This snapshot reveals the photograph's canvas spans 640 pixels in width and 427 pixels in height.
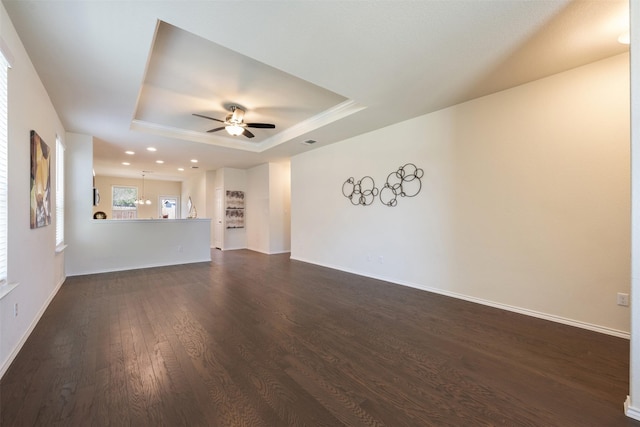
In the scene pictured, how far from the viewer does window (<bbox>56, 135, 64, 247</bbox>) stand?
407 centimetres

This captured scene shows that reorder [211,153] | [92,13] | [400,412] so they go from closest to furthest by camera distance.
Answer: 1. [400,412]
2. [92,13]
3. [211,153]

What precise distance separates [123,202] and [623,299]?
46.2 feet

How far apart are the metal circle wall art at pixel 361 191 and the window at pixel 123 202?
10273mm

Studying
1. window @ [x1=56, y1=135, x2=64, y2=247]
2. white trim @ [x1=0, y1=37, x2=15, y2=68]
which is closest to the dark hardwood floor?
window @ [x1=56, y1=135, x2=64, y2=247]

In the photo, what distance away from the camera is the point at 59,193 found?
13.8ft

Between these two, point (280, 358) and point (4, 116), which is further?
point (280, 358)

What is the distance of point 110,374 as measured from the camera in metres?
1.93

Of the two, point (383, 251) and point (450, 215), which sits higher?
point (450, 215)

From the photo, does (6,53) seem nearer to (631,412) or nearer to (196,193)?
(631,412)

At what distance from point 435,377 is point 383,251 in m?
2.71

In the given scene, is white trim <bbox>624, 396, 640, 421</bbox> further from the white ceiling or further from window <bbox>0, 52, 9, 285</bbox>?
window <bbox>0, 52, 9, 285</bbox>

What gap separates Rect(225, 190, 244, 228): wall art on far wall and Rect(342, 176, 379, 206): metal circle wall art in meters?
4.36

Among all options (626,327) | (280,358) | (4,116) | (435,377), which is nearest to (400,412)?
(435,377)

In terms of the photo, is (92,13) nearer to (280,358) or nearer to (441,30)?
(441,30)
